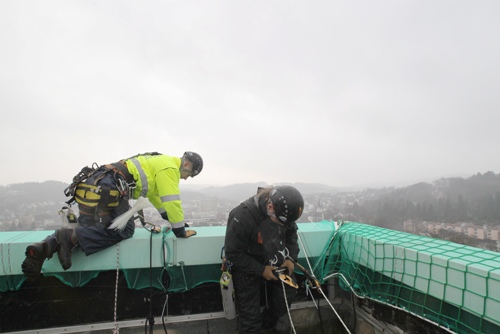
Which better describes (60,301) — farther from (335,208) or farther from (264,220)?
(335,208)

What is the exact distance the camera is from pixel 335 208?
20.9 meters

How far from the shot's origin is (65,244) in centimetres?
266

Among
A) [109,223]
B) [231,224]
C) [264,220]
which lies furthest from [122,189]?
[264,220]

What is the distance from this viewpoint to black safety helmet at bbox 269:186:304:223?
2.49 metres

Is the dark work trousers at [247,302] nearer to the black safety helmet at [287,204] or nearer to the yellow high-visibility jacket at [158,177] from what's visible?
the black safety helmet at [287,204]

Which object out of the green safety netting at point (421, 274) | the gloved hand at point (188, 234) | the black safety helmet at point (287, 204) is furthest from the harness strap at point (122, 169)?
the green safety netting at point (421, 274)

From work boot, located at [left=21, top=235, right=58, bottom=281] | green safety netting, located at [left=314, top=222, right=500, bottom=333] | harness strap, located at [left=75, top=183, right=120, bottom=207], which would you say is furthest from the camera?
harness strap, located at [left=75, top=183, right=120, bottom=207]

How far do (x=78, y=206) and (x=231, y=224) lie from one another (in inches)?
71.6

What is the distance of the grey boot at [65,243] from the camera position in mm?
2625

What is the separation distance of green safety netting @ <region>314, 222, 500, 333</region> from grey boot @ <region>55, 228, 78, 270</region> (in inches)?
118

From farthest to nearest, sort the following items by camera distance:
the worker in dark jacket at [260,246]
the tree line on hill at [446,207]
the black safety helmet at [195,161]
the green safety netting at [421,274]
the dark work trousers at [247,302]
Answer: the tree line on hill at [446,207]
the black safety helmet at [195,161]
the dark work trousers at [247,302]
the worker in dark jacket at [260,246]
the green safety netting at [421,274]

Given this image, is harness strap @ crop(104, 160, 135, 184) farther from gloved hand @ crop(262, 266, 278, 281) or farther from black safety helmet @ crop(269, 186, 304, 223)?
gloved hand @ crop(262, 266, 278, 281)

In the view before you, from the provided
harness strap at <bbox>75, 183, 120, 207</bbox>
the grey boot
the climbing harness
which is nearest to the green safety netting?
harness strap at <bbox>75, 183, 120, 207</bbox>

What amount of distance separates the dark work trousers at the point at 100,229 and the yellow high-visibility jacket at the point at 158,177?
261 millimetres
